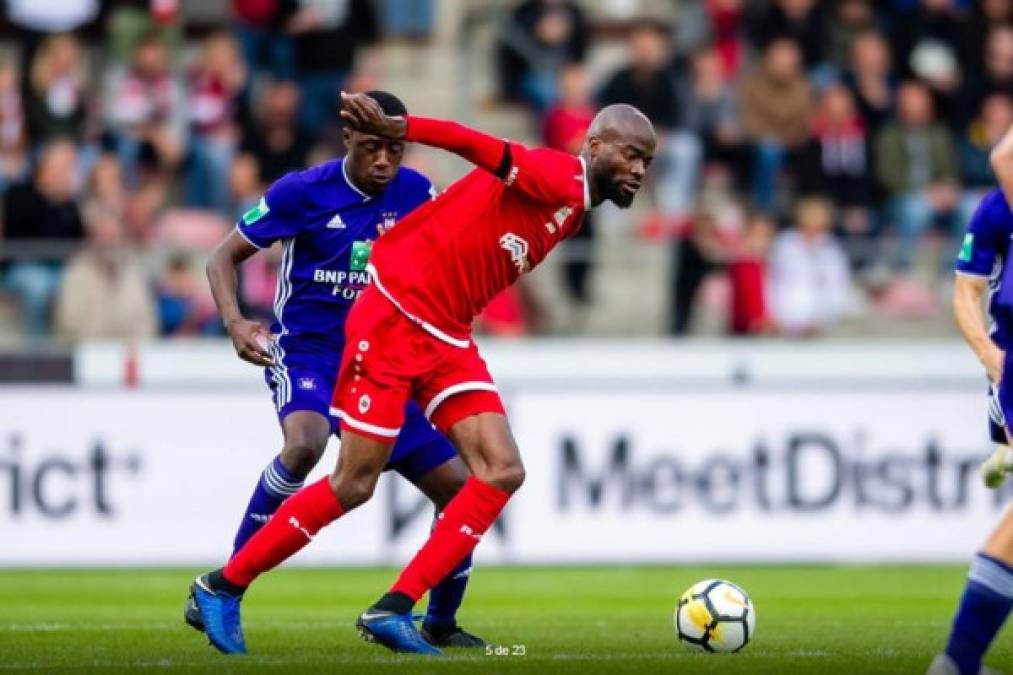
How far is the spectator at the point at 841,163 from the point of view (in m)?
19.3

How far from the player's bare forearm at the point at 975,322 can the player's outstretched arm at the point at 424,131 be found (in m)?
2.36

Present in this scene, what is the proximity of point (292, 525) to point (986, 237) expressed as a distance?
3.44 meters

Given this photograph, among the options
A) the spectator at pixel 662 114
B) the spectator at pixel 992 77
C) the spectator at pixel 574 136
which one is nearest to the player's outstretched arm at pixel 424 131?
the spectator at pixel 574 136

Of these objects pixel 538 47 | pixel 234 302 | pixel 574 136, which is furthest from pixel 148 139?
pixel 234 302

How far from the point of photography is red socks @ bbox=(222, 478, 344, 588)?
9.12 m

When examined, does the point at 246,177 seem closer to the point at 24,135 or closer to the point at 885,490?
the point at 24,135

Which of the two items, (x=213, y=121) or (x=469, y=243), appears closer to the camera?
(x=469, y=243)

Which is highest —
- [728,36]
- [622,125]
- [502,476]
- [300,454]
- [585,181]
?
[728,36]

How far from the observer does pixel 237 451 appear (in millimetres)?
16750

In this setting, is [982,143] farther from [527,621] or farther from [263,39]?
[527,621]

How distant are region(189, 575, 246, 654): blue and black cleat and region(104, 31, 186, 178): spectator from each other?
1000 centimetres

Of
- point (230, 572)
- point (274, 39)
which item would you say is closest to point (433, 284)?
point (230, 572)

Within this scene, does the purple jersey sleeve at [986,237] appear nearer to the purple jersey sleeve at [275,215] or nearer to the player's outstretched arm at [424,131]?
the player's outstretched arm at [424,131]

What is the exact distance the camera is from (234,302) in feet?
32.7
